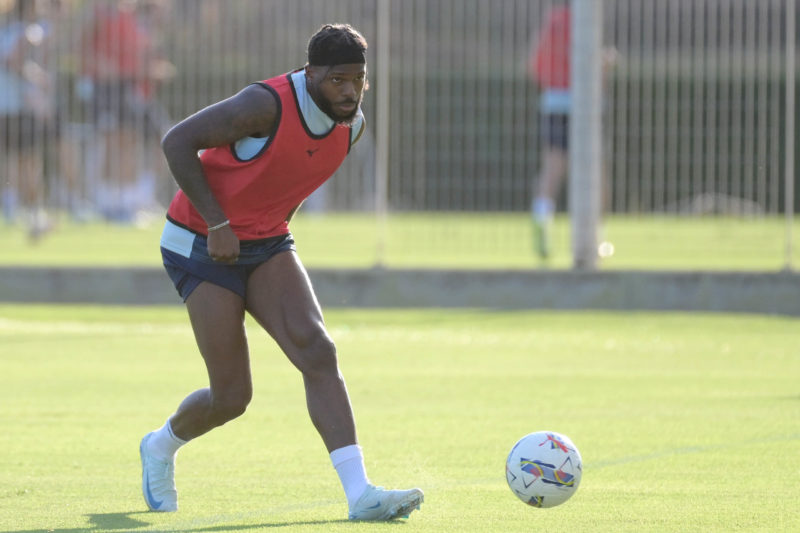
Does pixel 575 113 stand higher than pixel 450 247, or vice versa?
pixel 575 113

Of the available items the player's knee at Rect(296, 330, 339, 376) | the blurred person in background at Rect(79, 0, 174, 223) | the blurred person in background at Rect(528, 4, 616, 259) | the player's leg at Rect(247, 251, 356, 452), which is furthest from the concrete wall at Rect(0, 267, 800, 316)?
the player's knee at Rect(296, 330, 339, 376)

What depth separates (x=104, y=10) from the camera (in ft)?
53.3

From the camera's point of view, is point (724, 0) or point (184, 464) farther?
point (724, 0)

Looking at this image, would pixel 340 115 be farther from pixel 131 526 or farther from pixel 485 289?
pixel 485 289

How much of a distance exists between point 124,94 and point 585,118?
17.6 ft

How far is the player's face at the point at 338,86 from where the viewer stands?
568 cm

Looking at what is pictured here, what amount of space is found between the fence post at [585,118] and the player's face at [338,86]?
9151 mm

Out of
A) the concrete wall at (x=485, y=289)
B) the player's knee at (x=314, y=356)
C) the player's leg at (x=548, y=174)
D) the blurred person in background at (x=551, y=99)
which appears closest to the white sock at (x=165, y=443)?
the player's knee at (x=314, y=356)

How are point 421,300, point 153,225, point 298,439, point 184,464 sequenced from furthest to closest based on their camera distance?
point 153,225, point 421,300, point 298,439, point 184,464

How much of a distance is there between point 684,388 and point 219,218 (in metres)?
4.41

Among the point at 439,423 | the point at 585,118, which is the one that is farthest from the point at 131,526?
the point at 585,118

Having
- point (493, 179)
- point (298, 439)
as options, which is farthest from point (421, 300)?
point (298, 439)

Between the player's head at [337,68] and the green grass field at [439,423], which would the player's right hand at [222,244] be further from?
the green grass field at [439,423]

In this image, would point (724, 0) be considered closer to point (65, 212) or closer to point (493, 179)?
point (493, 179)
